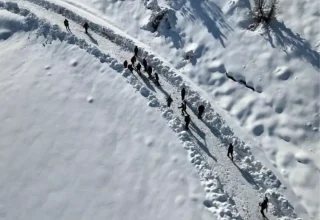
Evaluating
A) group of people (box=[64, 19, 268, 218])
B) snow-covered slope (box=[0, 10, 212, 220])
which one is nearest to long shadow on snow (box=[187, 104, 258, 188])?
group of people (box=[64, 19, 268, 218])

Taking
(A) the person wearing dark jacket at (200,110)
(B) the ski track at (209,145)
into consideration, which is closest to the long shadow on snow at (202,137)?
(B) the ski track at (209,145)

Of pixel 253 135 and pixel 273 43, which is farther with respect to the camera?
pixel 273 43

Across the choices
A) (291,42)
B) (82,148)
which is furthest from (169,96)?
(291,42)

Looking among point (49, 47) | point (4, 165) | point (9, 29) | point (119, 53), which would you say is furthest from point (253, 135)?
point (9, 29)

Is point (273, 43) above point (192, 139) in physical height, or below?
above

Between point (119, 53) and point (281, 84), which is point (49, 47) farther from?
point (281, 84)

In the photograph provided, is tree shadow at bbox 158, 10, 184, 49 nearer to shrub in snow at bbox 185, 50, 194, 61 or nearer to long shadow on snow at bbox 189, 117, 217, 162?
shrub in snow at bbox 185, 50, 194, 61

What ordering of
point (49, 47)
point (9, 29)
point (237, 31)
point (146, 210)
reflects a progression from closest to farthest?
1. point (146, 210)
2. point (237, 31)
3. point (49, 47)
4. point (9, 29)
